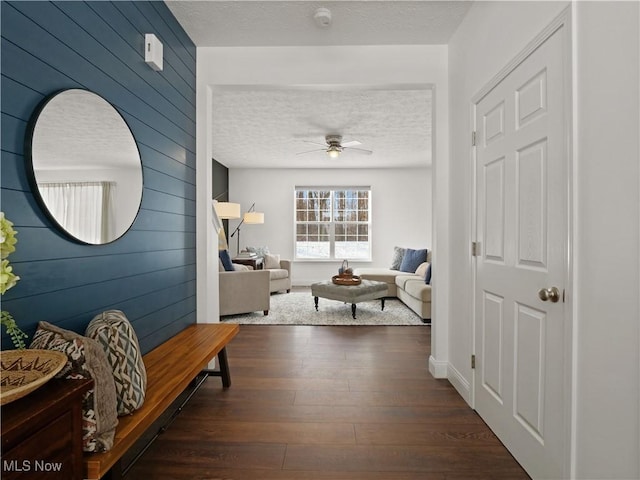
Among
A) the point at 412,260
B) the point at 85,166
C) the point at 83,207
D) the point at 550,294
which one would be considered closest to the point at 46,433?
the point at 83,207

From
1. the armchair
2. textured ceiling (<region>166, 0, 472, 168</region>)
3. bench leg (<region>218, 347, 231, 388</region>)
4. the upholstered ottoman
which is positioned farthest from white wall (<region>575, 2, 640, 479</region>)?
the armchair

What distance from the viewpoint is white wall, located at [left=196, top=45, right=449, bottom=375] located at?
9.19ft

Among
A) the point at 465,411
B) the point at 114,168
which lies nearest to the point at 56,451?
the point at 114,168

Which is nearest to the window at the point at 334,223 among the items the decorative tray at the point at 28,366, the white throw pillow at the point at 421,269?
the white throw pillow at the point at 421,269

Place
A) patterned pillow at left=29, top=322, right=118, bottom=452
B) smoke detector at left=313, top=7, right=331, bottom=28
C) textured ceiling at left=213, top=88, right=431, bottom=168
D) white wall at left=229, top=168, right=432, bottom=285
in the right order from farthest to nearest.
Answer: white wall at left=229, top=168, right=432, bottom=285, textured ceiling at left=213, top=88, right=431, bottom=168, smoke detector at left=313, top=7, right=331, bottom=28, patterned pillow at left=29, top=322, right=118, bottom=452

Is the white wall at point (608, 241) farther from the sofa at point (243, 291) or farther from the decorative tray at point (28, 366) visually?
the sofa at point (243, 291)

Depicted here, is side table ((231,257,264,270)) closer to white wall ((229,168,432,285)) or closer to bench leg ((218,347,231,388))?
white wall ((229,168,432,285))

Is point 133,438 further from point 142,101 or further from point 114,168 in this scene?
point 142,101

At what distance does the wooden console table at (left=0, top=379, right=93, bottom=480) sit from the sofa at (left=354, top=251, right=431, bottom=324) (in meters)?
4.13

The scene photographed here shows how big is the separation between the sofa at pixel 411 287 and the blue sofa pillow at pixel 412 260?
0.26 ft

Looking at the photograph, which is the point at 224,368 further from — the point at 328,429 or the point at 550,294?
the point at 550,294

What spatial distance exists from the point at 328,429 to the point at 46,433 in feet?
4.88

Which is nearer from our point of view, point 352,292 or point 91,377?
point 91,377

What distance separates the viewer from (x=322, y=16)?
236 cm
